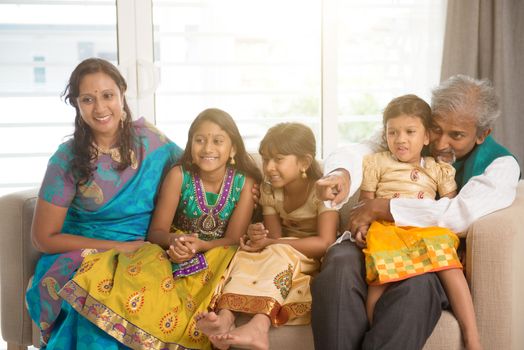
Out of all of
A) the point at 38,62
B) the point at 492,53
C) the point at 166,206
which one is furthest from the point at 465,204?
the point at 38,62

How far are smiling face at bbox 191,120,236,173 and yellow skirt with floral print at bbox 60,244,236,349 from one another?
1.35 feet

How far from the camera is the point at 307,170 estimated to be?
2.37 m

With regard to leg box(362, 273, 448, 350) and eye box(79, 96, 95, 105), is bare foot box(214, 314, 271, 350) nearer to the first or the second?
leg box(362, 273, 448, 350)

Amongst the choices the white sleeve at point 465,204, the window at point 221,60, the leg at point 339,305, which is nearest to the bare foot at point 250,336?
the leg at point 339,305

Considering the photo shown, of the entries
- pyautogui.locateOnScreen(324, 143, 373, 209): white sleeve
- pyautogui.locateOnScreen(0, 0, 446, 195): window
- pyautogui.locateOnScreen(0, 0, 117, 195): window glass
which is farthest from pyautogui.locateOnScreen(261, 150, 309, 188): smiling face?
pyautogui.locateOnScreen(0, 0, 117, 195): window glass

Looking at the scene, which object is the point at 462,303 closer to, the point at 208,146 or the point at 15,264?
the point at 208,146

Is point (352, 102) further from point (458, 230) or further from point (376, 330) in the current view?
point (376, 330)

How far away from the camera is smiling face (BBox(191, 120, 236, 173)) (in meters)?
2.30

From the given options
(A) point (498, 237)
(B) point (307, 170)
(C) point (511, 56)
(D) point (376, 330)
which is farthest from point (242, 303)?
(C) point (511, 56)

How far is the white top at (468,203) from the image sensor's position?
199cm

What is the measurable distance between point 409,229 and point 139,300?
84cm

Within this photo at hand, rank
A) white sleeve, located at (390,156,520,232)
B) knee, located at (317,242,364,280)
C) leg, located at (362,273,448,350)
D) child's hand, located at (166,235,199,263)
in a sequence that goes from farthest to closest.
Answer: child's hand, located at (166,235,199,263) → white sleeve, located at (390,156,520,232) → knee, located at (317,242,364,280) → leg, located at (362,273,448,350)

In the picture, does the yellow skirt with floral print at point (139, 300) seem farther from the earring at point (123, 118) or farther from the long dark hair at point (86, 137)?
the earring at point (123, 118)

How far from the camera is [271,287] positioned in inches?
77.4
